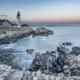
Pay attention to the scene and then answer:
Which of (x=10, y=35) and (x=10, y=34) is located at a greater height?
(x=10, y=34)

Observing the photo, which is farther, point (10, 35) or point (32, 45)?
point (10, 35)

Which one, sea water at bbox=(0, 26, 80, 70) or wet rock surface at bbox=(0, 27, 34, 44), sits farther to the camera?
wet rock surface at bbox=(0, 27, 34, 44)

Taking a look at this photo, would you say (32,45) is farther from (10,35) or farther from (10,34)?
(10,34)

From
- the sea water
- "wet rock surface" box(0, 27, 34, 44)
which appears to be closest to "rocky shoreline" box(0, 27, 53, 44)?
"wet rock surface" box(0, 27, 34, 44)

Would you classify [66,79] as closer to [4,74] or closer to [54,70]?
[54,70]

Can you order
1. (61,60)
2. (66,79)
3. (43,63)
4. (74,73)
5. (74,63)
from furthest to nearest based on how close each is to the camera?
(61,60) → (43,63) → (74,63) → (74,73) → (66,79)

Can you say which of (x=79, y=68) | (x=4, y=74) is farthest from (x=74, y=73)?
(x=4, y=74)

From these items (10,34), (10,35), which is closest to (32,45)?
(10,35)

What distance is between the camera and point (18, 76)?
3418 millimetres

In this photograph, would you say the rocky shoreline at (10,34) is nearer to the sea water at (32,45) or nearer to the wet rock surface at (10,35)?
the wet rock surface at (10,35)

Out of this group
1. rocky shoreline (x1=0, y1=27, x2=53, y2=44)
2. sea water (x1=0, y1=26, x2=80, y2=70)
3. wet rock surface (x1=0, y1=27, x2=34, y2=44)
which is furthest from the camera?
rocky shoreline (x1=0, y1=27, x2=53, y2=44)

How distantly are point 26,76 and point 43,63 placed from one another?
9.81ft

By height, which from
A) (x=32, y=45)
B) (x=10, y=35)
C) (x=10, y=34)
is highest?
(x=10, y=34)

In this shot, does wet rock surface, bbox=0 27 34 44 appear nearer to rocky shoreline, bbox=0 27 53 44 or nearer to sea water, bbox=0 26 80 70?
rocky shoreline, bbox=0 27 53 44
